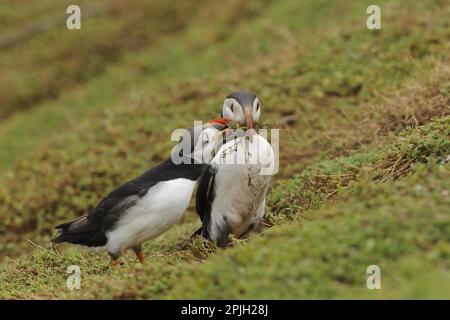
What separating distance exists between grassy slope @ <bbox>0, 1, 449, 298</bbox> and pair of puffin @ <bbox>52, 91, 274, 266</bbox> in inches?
10.4

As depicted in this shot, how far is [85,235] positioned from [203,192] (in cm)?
99

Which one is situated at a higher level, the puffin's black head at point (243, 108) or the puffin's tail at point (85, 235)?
the puffin's black head at point (243, 108)

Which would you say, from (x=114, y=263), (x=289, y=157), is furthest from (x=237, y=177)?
(x=289, y=157)

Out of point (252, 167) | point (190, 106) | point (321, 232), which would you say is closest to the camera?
point (321, 232)

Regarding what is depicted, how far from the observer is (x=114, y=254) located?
19.4 ft

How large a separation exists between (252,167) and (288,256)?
5.09 feet

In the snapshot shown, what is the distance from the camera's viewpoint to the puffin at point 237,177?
18.7ft

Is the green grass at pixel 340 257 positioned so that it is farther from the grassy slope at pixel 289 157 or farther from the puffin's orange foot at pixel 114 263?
the puffin's orange foot at pixel 114 263

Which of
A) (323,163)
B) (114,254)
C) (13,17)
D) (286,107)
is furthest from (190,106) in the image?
(13,17)

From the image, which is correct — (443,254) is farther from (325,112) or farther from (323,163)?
(325,112)

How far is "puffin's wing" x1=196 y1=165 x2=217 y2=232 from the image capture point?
19.4 feet

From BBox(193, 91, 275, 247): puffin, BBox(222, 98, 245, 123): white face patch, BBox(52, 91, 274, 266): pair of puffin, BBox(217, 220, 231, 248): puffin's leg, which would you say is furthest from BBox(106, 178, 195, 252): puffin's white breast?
BBox(222, 98, 245, 123): white face patch

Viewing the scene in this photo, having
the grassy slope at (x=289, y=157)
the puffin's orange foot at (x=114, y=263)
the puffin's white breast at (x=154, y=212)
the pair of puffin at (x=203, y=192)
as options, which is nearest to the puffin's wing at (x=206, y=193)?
the pair of puffin at (x=203, y=192)

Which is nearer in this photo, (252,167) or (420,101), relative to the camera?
(252,167)
